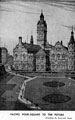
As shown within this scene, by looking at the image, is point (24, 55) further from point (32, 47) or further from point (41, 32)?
point (41, 32)

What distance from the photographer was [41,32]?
4137 mm

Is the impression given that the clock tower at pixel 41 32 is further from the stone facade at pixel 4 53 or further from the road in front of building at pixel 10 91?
the road in front of building at pixel 10 91

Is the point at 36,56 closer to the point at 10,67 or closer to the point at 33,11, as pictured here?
the point at 10,67

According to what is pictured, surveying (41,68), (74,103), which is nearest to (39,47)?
(41,68)

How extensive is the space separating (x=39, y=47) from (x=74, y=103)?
144cm

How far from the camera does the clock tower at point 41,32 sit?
13.4 feet

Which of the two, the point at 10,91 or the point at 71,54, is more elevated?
the point at 71,54

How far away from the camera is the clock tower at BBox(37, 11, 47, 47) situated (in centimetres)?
410

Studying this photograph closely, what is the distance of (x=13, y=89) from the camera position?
4012 millimetres

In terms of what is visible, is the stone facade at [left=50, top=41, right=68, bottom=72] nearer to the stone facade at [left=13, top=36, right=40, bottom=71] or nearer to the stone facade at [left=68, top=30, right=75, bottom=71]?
the stone facade at [left=68, top=30, right=75, bottom=71]

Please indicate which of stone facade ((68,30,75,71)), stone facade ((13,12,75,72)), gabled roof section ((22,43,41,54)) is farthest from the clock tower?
stone facade ((68,30,75,71))

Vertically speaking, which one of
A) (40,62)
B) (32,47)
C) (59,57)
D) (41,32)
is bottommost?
(40,62)

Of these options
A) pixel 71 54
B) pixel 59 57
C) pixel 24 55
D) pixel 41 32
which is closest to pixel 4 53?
pixel 24 55

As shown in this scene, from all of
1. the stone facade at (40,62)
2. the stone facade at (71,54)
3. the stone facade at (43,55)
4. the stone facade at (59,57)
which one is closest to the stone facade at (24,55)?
the stone facade at (43,55)
